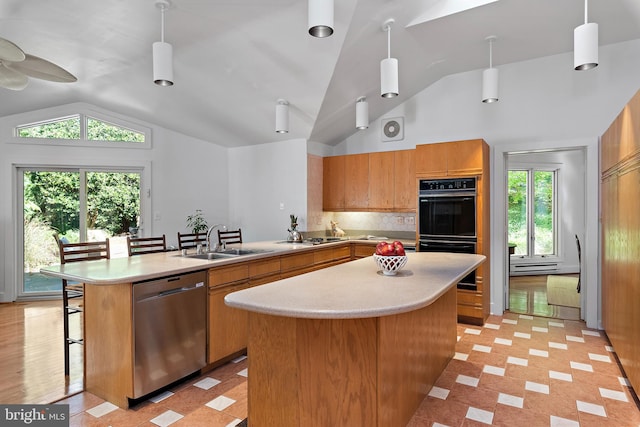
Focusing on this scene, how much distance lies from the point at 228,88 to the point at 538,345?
4.27 m

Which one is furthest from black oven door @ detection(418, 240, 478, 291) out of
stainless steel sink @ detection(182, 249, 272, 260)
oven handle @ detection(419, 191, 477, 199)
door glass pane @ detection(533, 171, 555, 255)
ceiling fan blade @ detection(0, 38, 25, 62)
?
ceiling fan blade @ detection(0, 38, 25, 62)

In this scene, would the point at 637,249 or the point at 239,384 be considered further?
the point at 239,384

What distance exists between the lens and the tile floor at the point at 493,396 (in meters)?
2.29

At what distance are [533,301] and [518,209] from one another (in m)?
2.51

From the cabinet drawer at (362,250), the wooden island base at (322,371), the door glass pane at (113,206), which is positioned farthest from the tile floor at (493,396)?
the door glass pane at (113,206)

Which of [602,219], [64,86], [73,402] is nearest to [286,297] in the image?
[73,402]

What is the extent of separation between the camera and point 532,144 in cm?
434

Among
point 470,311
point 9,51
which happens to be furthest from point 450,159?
point 9,51

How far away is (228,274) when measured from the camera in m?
3.06

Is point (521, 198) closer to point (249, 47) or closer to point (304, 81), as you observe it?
point (304, 81)

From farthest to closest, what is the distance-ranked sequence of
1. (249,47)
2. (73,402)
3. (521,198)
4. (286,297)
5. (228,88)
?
(521,198) → (228,88) → (249,47) → (73,402) → (286,297)

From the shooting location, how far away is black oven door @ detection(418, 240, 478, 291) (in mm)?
4160

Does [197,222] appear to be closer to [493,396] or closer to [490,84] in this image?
[490,84]

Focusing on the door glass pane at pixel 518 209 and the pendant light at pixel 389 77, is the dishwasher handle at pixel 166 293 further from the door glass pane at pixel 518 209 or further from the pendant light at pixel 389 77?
the door glass pane at pixel 518 209
